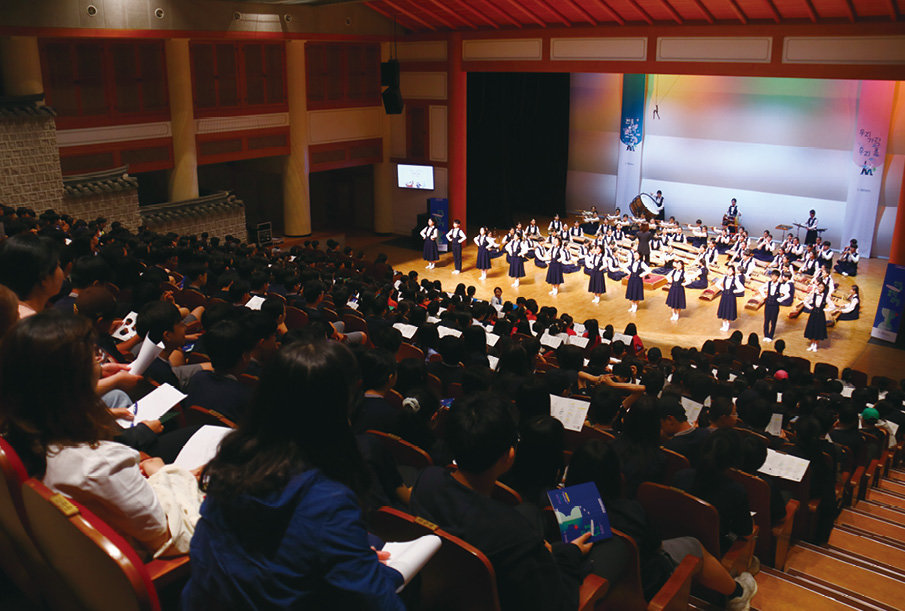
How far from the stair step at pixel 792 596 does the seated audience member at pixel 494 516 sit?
1.71m

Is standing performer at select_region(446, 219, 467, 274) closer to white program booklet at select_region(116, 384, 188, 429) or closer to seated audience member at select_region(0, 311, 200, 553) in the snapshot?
white program booklet at select_region(116, 384, 188, 429)

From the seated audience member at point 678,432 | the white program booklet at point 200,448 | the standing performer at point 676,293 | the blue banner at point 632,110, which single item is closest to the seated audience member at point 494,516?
the white program booklet at point 200,448

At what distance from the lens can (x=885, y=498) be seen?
630 cm

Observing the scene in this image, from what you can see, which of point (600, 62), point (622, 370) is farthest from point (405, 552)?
point (600, 62)

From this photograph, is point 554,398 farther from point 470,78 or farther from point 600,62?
point 470,78

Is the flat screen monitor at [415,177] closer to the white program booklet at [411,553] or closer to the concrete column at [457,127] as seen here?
the concrete column at [457,127]

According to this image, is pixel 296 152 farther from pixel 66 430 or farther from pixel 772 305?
pixel 66 430

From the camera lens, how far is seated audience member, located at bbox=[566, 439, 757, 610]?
115 inches

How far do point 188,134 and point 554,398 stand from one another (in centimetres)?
1279

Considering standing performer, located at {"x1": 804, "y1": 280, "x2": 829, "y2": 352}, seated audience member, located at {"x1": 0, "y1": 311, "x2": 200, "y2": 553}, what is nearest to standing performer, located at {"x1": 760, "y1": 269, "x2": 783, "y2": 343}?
standing performer, located at {"x1": 804, "y1": 280, "x2": 829, "y2": 352}

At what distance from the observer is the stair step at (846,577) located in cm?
409

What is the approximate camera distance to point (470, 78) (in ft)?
62.3

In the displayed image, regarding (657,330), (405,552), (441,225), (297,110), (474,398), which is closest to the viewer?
(405,552)

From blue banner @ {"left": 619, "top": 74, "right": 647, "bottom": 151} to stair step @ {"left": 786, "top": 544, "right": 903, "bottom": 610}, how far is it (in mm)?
16900
